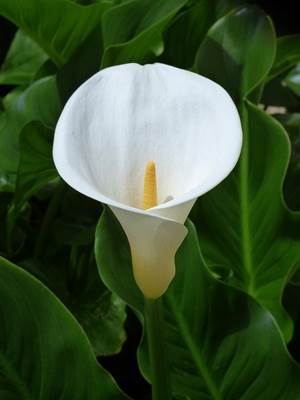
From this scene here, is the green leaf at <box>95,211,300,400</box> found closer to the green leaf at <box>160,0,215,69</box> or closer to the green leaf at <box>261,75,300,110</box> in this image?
the green leaf at <box>160,0,215,69</box>

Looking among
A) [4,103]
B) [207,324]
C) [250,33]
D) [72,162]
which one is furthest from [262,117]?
[4,103]

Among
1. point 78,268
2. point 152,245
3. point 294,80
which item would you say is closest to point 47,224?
point 78,268

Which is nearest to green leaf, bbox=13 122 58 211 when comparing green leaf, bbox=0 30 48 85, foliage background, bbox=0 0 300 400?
foliage background, bbox=0 0 300 400

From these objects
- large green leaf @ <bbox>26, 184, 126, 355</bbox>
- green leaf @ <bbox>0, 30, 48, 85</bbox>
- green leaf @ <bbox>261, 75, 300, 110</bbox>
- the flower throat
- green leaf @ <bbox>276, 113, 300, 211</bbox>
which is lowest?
large green leaf @ <bbox>26, 184, 126, 355</bbox>

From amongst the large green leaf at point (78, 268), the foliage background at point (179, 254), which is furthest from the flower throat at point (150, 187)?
the large green leaf at point (78, 268)

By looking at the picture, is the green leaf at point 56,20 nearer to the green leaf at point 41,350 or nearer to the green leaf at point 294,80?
the green leaf at point 294,80

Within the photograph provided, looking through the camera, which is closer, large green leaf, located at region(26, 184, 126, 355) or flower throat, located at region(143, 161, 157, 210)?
flower throat, located at region(143, 161, 157, 210)
